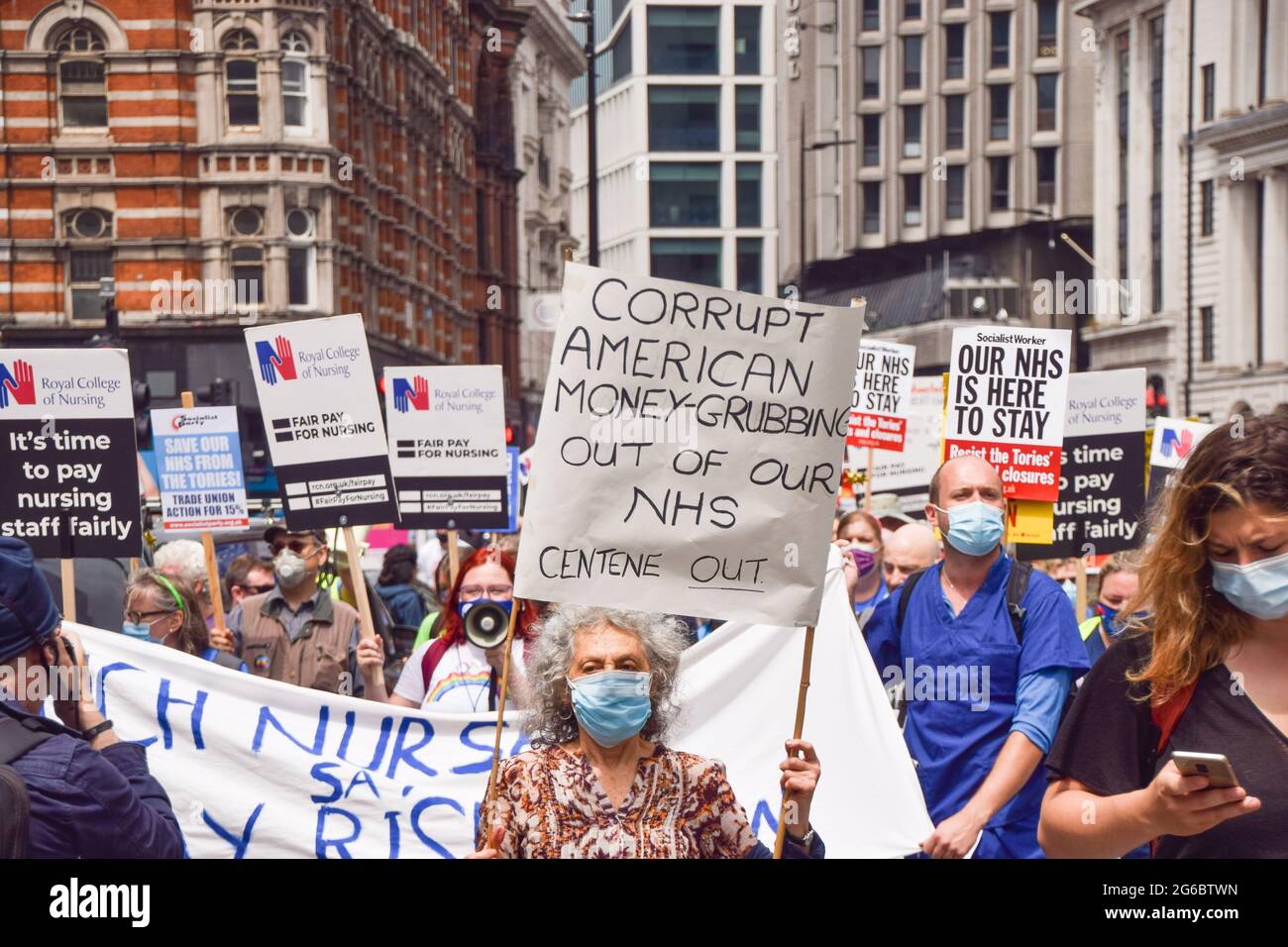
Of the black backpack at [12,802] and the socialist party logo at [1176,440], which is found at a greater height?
the socialist party logo at [1176,440]

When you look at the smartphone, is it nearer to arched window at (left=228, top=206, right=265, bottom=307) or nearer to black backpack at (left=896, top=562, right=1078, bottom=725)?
black backpack at (left=896, top=562, right=1078, bottom=725)

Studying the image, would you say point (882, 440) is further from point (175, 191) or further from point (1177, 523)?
point (175, 191)

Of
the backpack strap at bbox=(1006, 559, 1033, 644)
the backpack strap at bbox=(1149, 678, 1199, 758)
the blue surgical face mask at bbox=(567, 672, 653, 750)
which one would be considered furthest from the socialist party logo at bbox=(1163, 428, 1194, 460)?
the backpack strap at bbox=(1149, 678, 1199, 758)

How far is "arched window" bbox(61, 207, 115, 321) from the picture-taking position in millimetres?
39250

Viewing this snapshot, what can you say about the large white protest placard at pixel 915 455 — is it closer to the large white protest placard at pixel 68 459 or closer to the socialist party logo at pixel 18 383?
the large white protest placard at pixel 68 459

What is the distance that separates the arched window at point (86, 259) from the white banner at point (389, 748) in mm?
34628

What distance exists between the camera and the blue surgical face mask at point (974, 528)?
5512 mm

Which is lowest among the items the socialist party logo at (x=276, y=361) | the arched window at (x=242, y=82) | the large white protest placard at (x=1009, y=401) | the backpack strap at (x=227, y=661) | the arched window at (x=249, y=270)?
the backpack strap at (x=227, y=661)

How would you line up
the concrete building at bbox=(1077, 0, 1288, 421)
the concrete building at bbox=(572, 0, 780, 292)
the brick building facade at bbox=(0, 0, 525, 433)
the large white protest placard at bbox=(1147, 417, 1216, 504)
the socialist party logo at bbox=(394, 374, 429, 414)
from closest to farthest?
the socialist party logo at bbox=(394, 374, 429, 414) → the large white protest placard at bbox=(1147, 417, 1216, 504) → the brick building facade at bbox=(0, 0, 525, 433) → the concrete building at bbox=(572, 0, 780, 292) → the concrete building at bbox=(1077, 0, 1288, 421)

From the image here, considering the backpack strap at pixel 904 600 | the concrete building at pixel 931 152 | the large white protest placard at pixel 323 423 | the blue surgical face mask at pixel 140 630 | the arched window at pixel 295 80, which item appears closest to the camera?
the backpack strap at pixel 904 600

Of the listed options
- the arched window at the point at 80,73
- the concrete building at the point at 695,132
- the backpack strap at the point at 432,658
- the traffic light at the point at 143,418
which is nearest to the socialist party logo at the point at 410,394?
the backpack strap at the point at 432,658

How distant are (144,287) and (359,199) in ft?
19.6

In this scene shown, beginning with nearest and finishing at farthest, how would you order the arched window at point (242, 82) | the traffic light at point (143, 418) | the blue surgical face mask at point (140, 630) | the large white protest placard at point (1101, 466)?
the blue surgical face mask at point (140, 630), the large white protest placard at point (1101, 466), the traffic light at point (143, 418), the arched window at point (242, 82)

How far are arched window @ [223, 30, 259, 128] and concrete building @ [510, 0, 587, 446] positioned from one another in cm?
2877
